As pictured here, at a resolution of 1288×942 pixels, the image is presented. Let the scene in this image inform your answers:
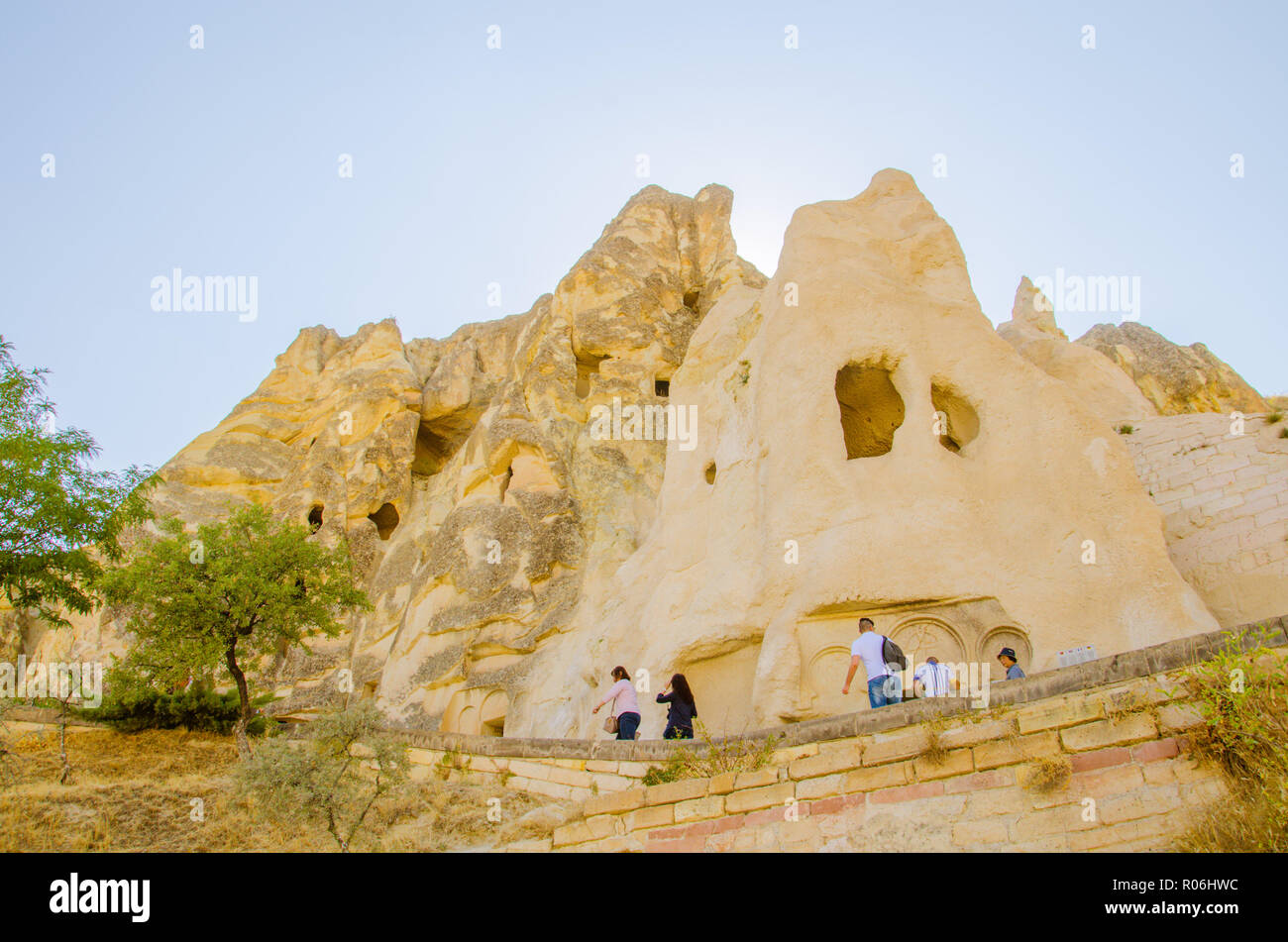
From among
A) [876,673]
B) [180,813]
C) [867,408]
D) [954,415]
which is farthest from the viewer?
[867,408]

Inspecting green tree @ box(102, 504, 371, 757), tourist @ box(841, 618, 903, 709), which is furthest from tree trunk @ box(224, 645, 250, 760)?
tourist @ box(841, 618, 903, 709)

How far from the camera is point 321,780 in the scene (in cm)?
838

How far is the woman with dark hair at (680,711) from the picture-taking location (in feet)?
36.6

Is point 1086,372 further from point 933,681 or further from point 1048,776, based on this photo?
point 1048,776

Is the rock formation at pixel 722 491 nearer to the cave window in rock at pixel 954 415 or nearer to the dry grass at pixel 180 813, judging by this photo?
the cave window in rock at pixel 954 415

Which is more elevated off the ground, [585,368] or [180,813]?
[585,368]

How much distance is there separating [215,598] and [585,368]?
13.7 metres

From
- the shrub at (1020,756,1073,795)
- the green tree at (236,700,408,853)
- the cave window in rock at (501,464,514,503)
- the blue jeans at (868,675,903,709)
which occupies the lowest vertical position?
the green tree at (236,700,408,853)

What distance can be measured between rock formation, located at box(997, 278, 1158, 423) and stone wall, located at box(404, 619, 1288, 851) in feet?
40.8

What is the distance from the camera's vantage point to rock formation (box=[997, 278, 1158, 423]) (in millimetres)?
18953

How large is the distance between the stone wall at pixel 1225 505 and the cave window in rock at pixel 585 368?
1362cm

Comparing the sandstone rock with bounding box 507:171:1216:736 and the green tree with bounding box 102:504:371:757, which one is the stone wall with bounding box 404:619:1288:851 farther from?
the green tree with bounding box 102:504:371:757

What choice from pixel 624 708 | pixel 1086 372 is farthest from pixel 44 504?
pixel 1086 372
